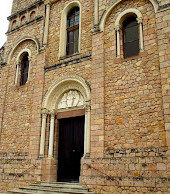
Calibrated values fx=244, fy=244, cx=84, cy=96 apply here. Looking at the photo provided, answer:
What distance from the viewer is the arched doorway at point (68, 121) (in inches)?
414

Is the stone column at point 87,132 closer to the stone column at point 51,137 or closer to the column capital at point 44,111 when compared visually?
the stone column at point 51,137

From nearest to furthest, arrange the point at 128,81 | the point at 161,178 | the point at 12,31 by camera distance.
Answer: the point at 161,178 → the point at 128,81 → the point at 12,31

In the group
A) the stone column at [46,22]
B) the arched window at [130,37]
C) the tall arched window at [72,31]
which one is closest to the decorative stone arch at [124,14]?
the arched window at [130,37]

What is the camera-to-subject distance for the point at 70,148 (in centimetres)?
1092

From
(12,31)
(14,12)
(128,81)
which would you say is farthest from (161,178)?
(14,12)

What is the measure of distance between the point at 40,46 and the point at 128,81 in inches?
231

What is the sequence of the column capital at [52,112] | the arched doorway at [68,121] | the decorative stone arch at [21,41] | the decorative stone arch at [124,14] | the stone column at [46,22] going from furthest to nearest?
1. the decorative stone arch at [21,41]
2. the stone column at [46,22]
3. the column capital at [52,112]
4. the arched doorway at [68,121]
5. the decorative stone arch at [124,14]

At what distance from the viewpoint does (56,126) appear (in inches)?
455

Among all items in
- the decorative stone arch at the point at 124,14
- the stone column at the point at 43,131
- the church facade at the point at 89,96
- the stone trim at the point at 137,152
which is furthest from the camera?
the stone column at the point at 43,131

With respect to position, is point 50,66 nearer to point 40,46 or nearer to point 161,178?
point 40,46

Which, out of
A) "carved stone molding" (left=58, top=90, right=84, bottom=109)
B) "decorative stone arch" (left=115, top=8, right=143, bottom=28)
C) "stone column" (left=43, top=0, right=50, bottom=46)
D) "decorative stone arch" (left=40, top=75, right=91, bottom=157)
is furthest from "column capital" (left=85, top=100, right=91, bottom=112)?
"stone column" (left=43, top=0, right=50, bottom=46)

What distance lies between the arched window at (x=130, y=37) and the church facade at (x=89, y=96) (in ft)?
0.14

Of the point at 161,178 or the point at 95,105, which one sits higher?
the point at 95,105

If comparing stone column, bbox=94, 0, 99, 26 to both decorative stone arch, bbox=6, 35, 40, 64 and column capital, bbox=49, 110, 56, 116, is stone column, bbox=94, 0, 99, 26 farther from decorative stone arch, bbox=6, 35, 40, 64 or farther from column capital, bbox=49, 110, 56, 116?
column capital, bbox=49, 110, 56, 116
